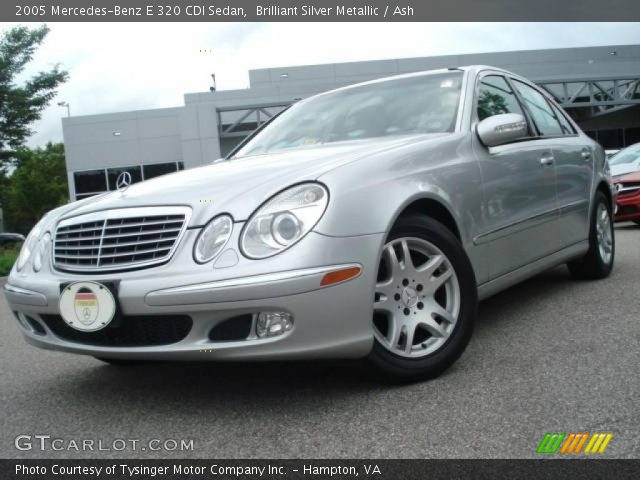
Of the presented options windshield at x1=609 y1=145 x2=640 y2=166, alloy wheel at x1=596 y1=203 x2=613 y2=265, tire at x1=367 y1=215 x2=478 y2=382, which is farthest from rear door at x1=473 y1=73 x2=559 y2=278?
windshield at x1=609 y1=145 x2=640 y2=166

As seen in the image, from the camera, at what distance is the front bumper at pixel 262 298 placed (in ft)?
8.20

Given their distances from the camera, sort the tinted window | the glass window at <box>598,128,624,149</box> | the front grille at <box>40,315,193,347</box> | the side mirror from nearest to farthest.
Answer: the front grille at <box>40,315,193,347</box> → the side mirror → the tinted window → the glass window at <box>598,128,624,149</box>

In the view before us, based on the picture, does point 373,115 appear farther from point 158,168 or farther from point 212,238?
point 158,168

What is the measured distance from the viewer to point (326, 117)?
163 inches

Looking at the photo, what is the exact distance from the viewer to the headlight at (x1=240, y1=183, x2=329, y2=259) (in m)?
2.56

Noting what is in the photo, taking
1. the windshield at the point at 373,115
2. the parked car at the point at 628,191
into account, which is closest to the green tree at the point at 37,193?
the parked car at the point at 628,191

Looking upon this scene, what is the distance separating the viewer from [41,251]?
3.12 metres

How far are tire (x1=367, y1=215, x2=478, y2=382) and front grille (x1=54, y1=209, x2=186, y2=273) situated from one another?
34.8 inches

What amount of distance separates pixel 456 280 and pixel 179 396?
4.41ft

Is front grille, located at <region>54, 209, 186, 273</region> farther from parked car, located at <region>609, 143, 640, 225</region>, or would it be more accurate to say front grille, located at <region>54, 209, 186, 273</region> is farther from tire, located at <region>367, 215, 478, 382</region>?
parked car, located at <region>609, 143, 640, 225</region>

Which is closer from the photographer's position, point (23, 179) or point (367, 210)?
point (367, 210)

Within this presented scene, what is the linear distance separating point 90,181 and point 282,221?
31601 millimetres
